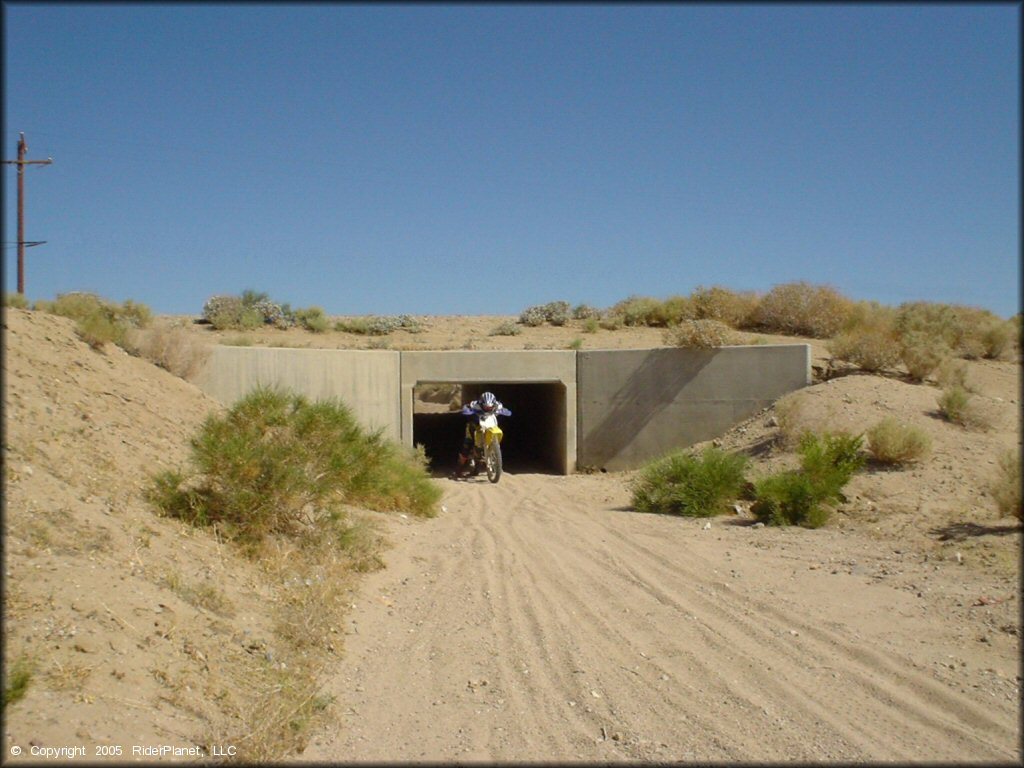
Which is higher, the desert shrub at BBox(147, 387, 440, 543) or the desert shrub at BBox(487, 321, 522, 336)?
the desert shrub at BBox(487, 321, 522, 336)

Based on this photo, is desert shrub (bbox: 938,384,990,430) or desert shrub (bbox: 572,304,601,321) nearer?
desert shrub (bbox: 938,384,990,430)

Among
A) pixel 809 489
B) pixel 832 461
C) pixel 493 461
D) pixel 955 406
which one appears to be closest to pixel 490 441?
pixel 493 461

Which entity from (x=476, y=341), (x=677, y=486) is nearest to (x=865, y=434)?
(x=677, y=486)

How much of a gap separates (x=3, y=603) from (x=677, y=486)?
30.5 ft

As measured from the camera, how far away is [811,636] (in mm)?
6789

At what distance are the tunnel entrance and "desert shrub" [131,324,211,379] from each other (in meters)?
5.12

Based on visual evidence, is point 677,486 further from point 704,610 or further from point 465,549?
point 704,610

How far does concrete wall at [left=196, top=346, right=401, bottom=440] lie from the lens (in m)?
14.4

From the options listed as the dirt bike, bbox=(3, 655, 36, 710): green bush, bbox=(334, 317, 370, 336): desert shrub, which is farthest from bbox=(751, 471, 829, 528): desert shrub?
bbox=(334, 317, 370, 336): desert shrub

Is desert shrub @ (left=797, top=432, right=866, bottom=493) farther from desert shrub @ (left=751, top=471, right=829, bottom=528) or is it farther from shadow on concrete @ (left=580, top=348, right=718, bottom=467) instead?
shadow on concrete @ (left=580, top=348, right=718, bottom=467)

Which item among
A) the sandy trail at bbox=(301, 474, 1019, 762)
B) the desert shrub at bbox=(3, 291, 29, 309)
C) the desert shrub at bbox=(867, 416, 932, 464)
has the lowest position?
the sandy trail at bbox=(301, 474, 1019, 762)

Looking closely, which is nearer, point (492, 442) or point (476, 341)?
point (492, 442)

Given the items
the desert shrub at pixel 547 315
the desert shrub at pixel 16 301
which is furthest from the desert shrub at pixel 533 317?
the desert shrub at pixel 16 301

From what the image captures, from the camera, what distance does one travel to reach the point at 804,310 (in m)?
26.4
